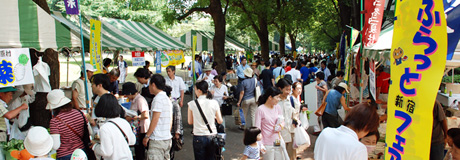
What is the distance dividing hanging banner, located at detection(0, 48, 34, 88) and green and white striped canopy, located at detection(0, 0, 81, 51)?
9 cm

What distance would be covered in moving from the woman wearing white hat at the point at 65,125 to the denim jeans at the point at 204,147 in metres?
1.60

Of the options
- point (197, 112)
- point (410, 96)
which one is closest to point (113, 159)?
point (197, 112)

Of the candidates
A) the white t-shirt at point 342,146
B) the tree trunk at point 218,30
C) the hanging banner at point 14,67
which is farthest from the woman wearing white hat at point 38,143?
the tree trunk at point 218,30

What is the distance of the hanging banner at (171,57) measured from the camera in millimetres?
10258

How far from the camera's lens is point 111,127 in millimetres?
3723

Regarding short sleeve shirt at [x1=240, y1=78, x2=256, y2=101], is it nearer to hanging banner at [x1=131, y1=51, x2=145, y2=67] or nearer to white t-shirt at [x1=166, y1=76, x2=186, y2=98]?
white t-shirt at [x1=166, y1=76, x2=186, y2=98]

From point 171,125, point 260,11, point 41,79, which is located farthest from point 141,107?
point 260,11

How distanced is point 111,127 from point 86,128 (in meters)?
0.54

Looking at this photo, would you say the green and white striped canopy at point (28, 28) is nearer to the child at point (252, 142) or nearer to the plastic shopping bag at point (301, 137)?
the child at point (252, 142)

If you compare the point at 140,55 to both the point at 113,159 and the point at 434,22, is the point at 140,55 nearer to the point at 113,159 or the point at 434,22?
the point at 113,159

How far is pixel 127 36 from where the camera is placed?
9.41m

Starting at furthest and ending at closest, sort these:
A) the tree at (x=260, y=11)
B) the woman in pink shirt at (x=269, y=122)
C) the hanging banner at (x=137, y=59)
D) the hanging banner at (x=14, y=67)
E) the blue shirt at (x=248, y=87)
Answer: the tree at (x=260, y=11)
the hanging banner at (x=137, y=59)
the blue shirt at (x=248, y=87)
the woman in pink shirt at (x=269, y=122)
the hanging banner at (x=14, y=67)

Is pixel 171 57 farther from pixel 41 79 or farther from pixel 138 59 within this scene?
pixel 41 79

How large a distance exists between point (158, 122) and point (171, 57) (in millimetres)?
6135
